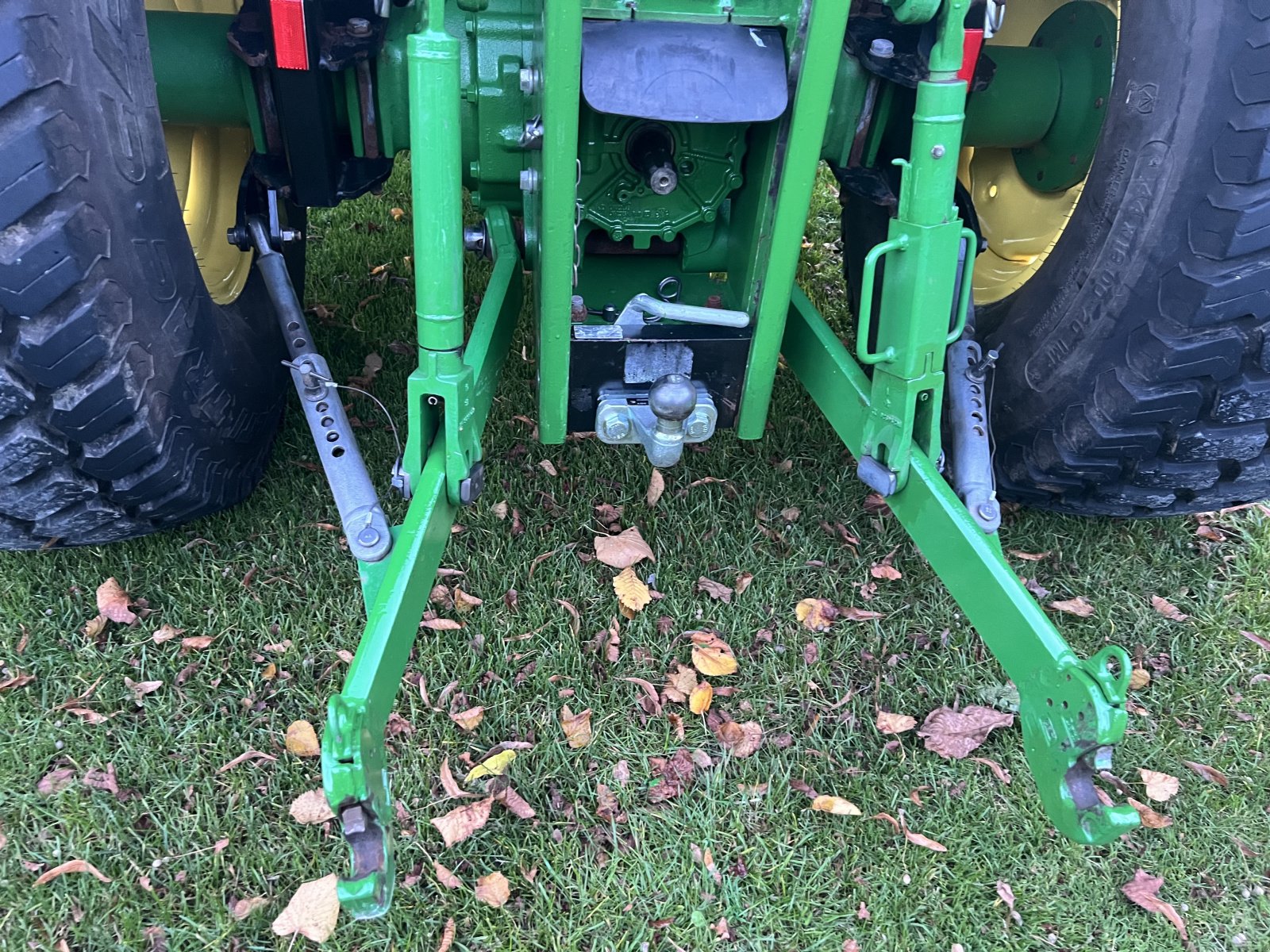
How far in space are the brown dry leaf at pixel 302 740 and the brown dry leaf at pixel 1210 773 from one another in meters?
2.21

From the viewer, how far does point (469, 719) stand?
2.45 m

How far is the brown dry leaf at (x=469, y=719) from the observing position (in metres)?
2.44

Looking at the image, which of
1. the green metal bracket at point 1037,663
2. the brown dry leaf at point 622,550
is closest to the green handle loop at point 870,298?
the green metal bracket at point 1037,663

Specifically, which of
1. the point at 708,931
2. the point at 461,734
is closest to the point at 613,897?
the point at 708,931

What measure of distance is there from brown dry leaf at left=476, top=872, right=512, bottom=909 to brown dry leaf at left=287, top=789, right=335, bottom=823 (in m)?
0.38

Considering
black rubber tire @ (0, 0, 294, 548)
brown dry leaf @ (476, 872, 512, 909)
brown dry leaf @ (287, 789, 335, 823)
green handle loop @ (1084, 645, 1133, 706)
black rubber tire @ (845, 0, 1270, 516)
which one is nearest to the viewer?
green handle loop @ (1084, 645, 1133, 706)

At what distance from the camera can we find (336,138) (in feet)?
8.00

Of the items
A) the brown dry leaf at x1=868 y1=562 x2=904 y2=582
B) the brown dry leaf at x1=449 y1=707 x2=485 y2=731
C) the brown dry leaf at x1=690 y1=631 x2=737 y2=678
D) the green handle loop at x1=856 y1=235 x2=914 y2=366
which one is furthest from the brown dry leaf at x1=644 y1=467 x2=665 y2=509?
the green handle loop at x1=856 y1=235 x2=914 y2=366

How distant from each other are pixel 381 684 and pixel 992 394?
1.71 metres

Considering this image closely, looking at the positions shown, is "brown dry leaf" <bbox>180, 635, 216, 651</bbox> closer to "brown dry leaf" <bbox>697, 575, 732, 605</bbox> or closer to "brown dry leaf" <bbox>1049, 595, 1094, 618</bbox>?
"brown dry leaf" <bbox>697, 575, 732, 605</bbox>

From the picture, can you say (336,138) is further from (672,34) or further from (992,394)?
(992,394)

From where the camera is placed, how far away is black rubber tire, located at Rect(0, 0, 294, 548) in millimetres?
1670

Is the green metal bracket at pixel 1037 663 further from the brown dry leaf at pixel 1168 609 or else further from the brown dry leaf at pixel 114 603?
the brown dry leaf at pixel 114 603

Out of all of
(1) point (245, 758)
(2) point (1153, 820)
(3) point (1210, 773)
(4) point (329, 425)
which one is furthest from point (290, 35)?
(3) point (1210, 773)
